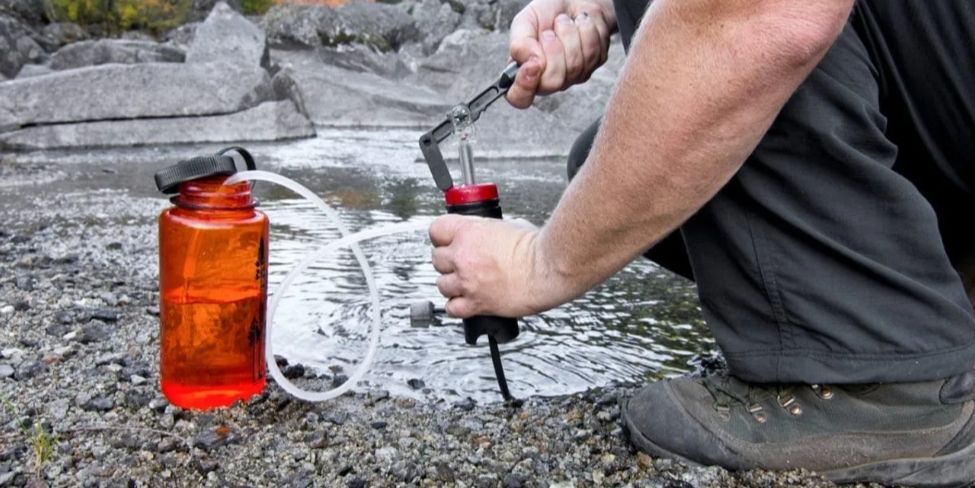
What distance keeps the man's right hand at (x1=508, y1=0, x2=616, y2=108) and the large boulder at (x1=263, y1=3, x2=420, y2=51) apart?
1687cm

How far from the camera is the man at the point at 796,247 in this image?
1252 millimetres

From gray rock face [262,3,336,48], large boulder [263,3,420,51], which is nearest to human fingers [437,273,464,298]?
A: large boulder [263,3,420,51]

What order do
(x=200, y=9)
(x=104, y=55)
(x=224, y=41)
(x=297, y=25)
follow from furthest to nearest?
(x=200, y=9), (x=297, y=25), (x=104, y=55), (x=224, y=41)

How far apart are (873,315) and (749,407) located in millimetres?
271

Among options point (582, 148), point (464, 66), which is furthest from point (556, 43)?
point (464, 66)

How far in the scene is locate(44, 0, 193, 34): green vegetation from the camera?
65.6ft

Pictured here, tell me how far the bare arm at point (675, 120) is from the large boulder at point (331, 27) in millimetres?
17525

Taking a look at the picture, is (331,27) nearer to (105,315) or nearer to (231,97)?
(231,97)

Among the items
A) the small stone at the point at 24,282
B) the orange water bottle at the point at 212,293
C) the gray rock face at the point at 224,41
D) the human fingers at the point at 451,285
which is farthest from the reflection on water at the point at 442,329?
the gray rock face at the point at 224,41

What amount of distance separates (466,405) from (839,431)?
0.73 meters

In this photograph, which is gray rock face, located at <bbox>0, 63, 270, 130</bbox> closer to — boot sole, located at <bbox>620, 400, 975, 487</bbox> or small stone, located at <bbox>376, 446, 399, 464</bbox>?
small stone, located at <bbox>376, 446, 399, 464</bbox>

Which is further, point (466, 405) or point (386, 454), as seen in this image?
point (466, 405)

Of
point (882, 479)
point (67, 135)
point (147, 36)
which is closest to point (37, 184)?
point (67, 135)

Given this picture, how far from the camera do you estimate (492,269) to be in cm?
151
